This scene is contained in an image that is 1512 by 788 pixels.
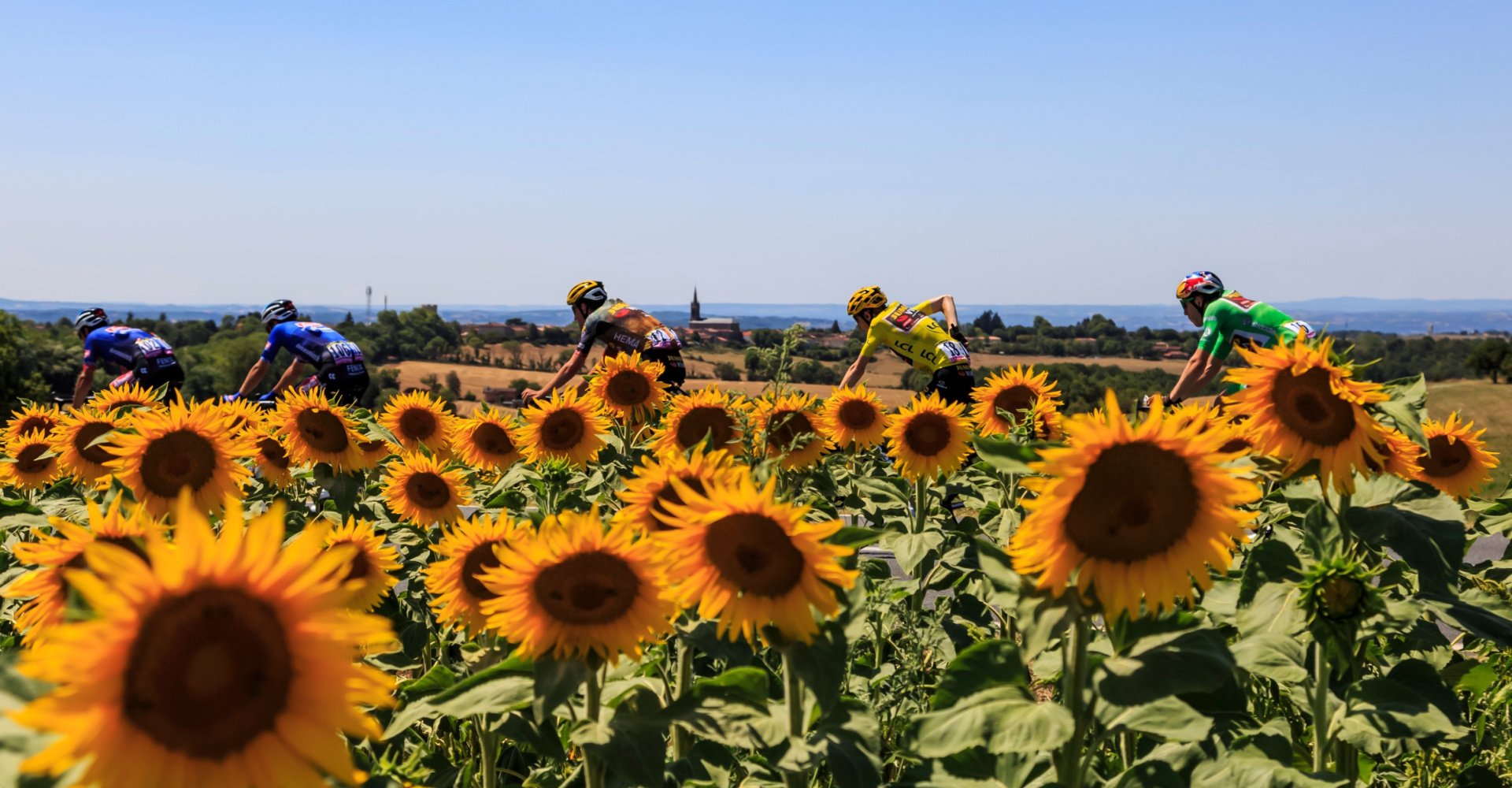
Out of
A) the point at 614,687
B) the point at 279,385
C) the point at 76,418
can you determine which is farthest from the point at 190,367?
the point at 614,687

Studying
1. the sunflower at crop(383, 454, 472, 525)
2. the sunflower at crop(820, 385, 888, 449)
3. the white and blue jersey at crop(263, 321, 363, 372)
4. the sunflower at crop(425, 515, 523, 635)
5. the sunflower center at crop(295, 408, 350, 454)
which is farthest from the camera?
the white and blue jersey at crop(263, 321, 363, 372)

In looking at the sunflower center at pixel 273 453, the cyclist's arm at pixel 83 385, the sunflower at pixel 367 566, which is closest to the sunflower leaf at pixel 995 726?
the sunflower at pixel 367 566

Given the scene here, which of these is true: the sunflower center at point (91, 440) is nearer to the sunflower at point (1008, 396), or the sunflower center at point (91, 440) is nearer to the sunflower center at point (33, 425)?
the sunflower center at point (33, 425)

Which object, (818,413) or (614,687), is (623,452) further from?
(614,687)

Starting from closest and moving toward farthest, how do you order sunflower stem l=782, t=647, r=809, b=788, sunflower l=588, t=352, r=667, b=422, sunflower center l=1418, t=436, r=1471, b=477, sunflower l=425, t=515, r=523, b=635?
1. sunflower stem l=782, t=647, r=809, b=788
2. sunflower l=425, t=515, r=523, b=635
3. sunflower center l=1418, t=436, r=1471, b=477
4. sunflower l=588, t=352, r=667, b=422

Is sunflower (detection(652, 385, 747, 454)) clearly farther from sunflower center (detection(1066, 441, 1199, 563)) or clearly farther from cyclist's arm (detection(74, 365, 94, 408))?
cyclist's arm (detection(74, 365, 94, 408))

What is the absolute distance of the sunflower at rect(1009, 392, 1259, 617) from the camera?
2193mm

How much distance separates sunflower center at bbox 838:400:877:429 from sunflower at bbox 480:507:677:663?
12.3 feet

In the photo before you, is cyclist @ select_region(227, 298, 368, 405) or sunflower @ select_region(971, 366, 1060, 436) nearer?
sunflower @ select_region(971, 366, 1060, 436)

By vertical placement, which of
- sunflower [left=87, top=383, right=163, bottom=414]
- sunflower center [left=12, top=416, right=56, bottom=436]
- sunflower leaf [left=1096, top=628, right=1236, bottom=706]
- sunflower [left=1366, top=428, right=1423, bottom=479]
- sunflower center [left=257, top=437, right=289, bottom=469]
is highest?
sunflower [left=1366, top=428, right=1423, bottom=479]

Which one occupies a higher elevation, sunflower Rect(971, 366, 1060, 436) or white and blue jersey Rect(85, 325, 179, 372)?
sunflower Rect(971, 366, 1060, 436)

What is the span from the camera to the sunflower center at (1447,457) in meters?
4.57

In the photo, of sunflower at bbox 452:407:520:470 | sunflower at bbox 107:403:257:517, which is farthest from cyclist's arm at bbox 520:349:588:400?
sunflower at bbox 107:403:257:517

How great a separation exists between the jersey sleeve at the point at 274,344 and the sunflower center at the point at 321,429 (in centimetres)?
544
